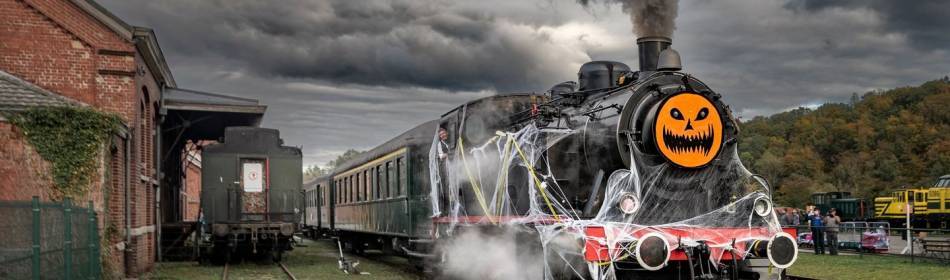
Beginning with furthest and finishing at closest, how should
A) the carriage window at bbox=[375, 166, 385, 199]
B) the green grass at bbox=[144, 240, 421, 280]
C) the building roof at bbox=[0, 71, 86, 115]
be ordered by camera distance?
the carriage window at bbox=[375, 166, 385, 199]
the green grass at bbox=[144, 240, 421, 280]
the building roof at bbox=[0, 71, 86, 115]

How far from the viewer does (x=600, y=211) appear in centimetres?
839

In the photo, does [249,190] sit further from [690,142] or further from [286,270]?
[690,142]

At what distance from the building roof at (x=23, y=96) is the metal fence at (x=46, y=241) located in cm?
289

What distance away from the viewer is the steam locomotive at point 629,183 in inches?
A: 322

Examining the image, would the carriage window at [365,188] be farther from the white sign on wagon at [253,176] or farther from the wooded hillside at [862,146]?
the wooded hillside at [862,146]

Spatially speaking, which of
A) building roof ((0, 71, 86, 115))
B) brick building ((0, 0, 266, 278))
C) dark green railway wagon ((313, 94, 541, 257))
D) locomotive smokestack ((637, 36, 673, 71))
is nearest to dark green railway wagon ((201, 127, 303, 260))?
brick building ((0, 0, 266, 278))

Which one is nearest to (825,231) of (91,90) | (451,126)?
(451,126)

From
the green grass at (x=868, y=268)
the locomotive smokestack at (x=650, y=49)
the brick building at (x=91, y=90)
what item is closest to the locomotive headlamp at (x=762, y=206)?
the locomotive smokestack at (x=650, y=49)

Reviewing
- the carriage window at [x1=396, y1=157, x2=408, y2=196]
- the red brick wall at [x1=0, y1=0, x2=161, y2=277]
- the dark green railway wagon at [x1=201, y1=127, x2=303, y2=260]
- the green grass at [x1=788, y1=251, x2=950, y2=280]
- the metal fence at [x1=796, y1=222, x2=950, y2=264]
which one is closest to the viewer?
the green grass at [x1=788, y1=251, x2=950, y2=280]

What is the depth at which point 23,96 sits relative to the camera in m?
13.6

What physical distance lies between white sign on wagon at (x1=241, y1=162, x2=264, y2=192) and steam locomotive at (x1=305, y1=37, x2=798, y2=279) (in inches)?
379

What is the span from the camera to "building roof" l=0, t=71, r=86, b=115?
13.1m

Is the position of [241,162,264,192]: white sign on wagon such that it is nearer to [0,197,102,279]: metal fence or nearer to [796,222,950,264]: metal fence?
[0,197,102,279]: metal fence

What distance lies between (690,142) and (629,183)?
0.81 meters
